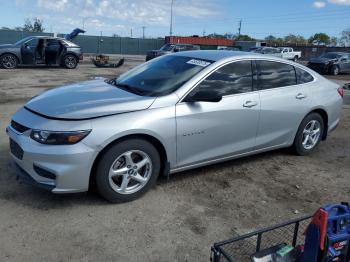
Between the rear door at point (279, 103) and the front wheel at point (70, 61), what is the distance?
15.5 m

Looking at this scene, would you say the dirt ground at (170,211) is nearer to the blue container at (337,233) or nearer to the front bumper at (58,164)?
the front bumper at (58,164)

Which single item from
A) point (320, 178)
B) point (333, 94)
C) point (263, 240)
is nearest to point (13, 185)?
point (263, 240)

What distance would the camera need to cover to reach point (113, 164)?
375 cm

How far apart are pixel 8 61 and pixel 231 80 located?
49.8 feet

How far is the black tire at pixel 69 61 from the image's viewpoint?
1888 cm

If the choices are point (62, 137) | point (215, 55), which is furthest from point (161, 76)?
point (62, 137)

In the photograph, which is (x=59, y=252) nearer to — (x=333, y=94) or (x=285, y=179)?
(x=285, y=179)

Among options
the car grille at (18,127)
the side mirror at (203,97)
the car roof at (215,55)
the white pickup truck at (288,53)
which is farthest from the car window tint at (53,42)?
the white pickup truck at (288,53)

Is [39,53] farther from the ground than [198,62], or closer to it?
closer to it

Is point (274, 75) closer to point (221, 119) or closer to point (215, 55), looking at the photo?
point (215, 55)

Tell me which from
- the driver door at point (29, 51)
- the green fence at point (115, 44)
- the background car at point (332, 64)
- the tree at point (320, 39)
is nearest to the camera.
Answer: the driver door at point (29, 51)

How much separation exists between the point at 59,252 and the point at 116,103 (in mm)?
1526

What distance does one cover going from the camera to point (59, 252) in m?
3.08

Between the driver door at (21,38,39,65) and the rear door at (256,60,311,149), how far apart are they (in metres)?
15.1
